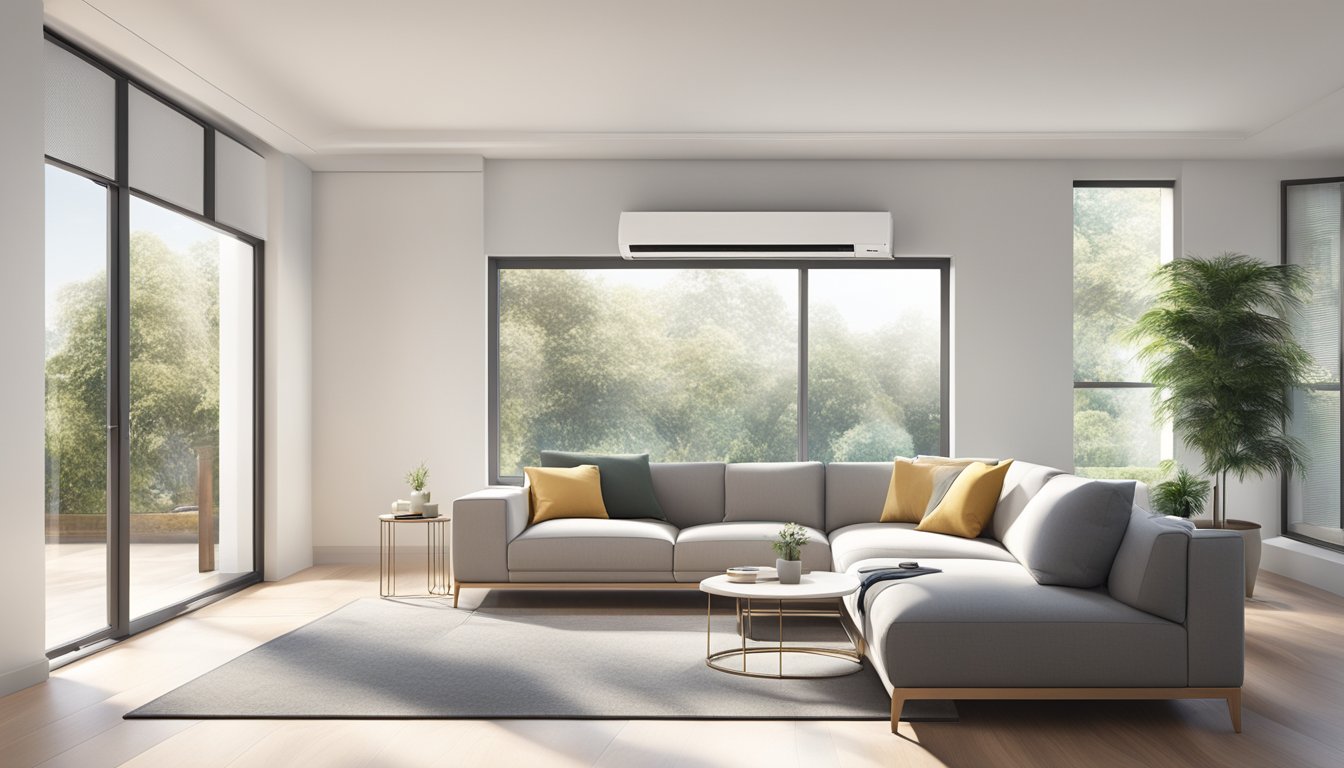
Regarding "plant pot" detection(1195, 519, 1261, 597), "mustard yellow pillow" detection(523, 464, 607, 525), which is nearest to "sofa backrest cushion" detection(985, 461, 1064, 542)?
"plant pot" detection(1195, 519, 1261, 597)

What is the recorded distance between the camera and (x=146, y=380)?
5.41 m

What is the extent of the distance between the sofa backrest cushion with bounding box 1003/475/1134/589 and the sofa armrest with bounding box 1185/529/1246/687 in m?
0.39

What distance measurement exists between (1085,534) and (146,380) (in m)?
4.57

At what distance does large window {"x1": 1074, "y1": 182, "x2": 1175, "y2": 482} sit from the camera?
284 inches

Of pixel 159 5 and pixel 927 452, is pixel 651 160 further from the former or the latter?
pixel 159 5

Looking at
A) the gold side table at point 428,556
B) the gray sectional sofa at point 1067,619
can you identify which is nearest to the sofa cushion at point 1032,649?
the gray sectional sofa at point 1067,619

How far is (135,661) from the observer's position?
4.62m

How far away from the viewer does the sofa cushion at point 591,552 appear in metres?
5.73

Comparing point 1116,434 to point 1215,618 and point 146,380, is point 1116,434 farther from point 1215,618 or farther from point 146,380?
point 146,380

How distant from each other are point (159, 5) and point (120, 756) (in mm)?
3043

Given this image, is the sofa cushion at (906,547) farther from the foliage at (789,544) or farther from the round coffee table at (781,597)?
the foliage at (789,544)

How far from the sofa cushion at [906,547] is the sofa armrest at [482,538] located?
1.81 m

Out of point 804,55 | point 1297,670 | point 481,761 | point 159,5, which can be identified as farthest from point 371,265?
point 1297,670

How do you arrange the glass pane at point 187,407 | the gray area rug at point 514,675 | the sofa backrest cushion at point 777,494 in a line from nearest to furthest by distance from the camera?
the gray area rug at point 514,675 < the glass pane at point 187,407 < the sofa backrest cushion at point 777,494
